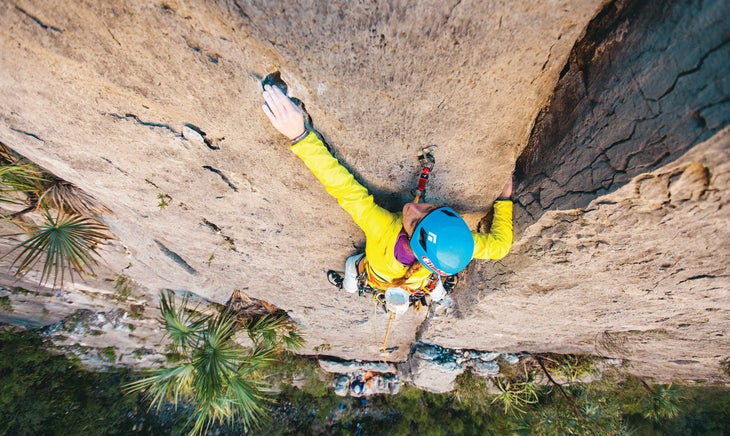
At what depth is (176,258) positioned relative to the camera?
126 inches

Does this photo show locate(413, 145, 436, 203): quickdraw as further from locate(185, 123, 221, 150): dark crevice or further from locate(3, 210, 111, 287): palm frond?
locate(3, 210, 111, 287): palm frond

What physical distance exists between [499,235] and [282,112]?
1.69 meters

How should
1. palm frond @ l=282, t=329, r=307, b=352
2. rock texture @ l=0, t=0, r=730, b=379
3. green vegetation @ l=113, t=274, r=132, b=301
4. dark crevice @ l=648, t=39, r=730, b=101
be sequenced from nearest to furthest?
dark crevice @ l=648, t=39, r=730, b=101, rock texture @ l=0, t=0, r=730, b=379, green vegetation @ l=113, t=274, r=132, b=301, palm frond @ l=282, t=329, r=307, b=352

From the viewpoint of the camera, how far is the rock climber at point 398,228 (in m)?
1.62

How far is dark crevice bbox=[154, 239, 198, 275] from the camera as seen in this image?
309cm

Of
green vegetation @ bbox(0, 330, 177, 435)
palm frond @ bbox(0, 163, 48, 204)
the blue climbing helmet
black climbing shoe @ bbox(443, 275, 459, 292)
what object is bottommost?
green vegetation @ bbox(0, 330, 177, 435)

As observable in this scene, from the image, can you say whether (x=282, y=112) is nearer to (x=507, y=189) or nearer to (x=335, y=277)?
(x=507, y=189)

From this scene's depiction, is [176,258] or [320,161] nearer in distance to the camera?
[320,161]

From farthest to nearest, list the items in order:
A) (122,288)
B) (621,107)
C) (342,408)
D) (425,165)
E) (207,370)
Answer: (342,408), (122,288), (207,370), (425,165), (621,107)

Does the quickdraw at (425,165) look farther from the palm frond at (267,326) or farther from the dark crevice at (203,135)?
the palm frond at (267,326)

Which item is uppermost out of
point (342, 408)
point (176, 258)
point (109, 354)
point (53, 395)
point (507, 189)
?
point (507, 189)

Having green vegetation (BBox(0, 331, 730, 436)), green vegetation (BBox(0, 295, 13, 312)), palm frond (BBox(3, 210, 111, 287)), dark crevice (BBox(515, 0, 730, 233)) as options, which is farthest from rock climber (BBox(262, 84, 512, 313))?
green vegetation (BBox(0, 295, 13, 312))

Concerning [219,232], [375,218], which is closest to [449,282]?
[375,218]

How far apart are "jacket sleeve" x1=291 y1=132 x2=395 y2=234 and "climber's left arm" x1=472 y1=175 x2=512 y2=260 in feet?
2.23
